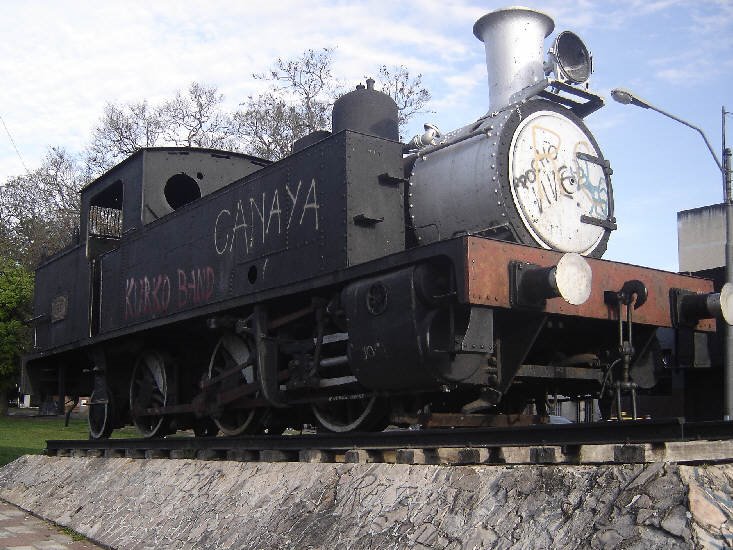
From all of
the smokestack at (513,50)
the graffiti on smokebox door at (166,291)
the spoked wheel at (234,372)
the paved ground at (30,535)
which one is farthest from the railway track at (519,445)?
the smokestack at (513,50)

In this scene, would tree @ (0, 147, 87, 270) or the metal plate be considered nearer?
the metal plate

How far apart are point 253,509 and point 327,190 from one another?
234 centimetres

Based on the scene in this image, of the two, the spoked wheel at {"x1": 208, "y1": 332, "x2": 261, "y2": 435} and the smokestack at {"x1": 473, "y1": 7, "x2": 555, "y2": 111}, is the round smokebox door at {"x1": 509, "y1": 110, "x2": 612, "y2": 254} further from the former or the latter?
the spoked wheel at {"x1": 208, "y1": 332, "x2": 261, "y2": 435}

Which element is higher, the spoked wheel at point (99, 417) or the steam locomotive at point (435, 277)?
the steam locomotive at point (435, 277)

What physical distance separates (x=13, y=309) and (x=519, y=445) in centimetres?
3055

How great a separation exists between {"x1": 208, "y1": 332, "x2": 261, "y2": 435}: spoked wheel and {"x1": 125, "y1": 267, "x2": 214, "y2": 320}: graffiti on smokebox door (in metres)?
0.51

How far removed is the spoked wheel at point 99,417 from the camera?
9.47 m

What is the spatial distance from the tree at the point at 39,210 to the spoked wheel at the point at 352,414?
24571 mm

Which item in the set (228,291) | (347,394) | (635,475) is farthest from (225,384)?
(635,475)

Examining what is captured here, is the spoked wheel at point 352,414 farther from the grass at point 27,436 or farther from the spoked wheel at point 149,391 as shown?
the grass at point 27,436

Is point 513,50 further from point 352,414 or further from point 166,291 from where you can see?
point 166,291

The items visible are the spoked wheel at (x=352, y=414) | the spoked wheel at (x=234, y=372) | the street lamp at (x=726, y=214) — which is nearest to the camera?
the spoked wheel at (x=352, y=414)

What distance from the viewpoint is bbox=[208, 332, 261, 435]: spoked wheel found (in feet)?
22.8

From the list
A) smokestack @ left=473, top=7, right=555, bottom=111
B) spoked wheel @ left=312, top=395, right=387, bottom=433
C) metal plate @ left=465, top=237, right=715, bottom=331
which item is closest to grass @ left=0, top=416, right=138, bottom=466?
spoked wheel @ left=312, top=395, right=387, bottom=433
